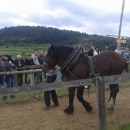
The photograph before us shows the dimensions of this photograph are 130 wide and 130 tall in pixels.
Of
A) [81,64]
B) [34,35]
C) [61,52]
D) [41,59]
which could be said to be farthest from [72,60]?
[34,35]

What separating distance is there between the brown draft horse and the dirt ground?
0.31m

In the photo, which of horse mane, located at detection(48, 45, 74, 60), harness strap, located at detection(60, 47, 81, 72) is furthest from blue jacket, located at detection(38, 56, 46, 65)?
harness strap, located at detection(60, 47, 81, 72)

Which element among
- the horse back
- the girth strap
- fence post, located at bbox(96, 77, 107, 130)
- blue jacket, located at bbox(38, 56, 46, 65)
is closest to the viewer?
fence post, located at bbox(96, 77, 107, 130)

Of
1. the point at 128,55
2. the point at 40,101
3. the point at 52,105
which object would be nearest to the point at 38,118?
the point at 52,105

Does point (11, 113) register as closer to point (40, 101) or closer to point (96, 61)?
point (40, 101)

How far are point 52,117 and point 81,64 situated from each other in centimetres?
157

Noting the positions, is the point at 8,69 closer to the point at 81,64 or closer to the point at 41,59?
the point at 41,59

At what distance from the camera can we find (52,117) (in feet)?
17.2

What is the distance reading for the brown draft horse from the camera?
17.4ft

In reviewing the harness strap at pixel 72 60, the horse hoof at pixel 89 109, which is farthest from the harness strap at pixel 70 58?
the horse hoof at pixel 89 109

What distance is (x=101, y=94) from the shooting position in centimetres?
386

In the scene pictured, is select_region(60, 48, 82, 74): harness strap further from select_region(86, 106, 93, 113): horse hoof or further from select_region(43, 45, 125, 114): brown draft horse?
select_region(86, 106, 93, 113): horse hoof

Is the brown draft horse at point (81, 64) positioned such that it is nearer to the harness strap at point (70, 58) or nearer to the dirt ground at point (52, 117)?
the harness strap at point (70, 58)

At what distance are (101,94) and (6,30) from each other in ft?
218
